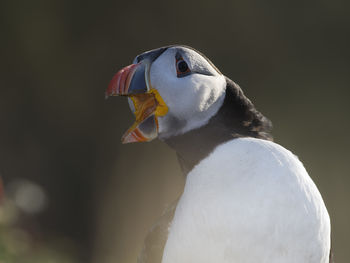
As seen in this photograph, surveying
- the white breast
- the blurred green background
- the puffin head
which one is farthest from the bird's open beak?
the blurred green background

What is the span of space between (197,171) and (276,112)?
8.22 feet

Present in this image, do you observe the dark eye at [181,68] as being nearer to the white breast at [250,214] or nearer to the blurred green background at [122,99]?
the white breast at [250,214]

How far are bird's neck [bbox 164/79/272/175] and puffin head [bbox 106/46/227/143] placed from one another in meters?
0.02

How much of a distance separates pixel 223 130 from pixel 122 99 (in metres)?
2.59

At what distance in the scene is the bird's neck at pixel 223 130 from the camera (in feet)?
3.92

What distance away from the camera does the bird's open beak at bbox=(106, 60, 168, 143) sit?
3.80ft

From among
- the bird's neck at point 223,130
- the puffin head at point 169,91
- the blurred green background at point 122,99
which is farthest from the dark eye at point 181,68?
the blurred green background at point 122,99

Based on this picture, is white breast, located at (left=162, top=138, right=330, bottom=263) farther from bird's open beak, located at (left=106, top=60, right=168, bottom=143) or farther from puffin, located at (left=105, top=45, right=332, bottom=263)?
bird's open beak, located at (left=106, top=60, right=168, bottom=143)

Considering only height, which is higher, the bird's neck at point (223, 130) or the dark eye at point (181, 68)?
the dark eye at point (181, 68)

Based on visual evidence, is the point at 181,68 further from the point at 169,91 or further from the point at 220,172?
the point at 220,172

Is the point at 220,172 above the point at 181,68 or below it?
below

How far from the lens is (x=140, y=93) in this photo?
3.84 feet

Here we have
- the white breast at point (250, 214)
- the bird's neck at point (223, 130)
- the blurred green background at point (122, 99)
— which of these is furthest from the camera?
the blurred green background at point (122, 99)

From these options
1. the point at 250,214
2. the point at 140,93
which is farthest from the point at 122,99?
the point at 250,214
